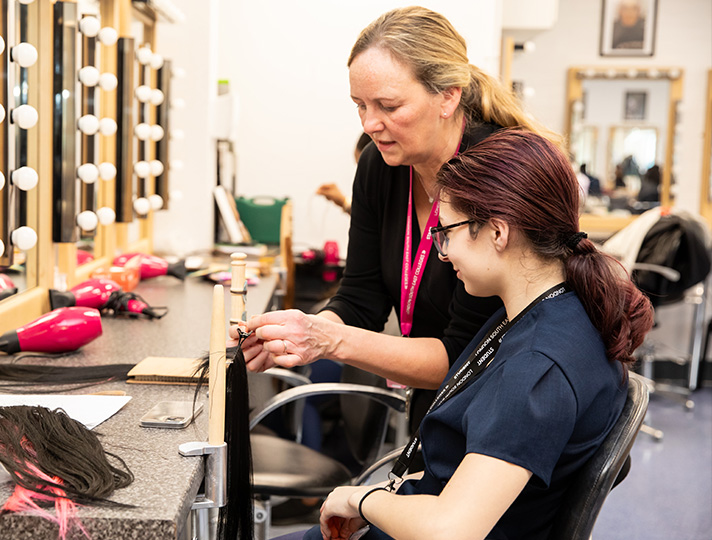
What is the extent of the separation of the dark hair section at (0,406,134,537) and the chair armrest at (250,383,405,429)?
65 cm

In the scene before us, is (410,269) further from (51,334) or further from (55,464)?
(55,464)

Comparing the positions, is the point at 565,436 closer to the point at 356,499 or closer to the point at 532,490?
the point at 532,490

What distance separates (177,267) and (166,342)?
1.06 meters

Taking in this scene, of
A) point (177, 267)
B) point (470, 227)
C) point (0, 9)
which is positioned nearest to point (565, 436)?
point (470, 227)

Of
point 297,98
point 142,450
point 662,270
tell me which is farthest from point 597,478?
point 297,98

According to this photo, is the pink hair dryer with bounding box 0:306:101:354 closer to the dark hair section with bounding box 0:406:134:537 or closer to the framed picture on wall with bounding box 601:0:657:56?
the dark hair section with bounding box 0:406:134:537

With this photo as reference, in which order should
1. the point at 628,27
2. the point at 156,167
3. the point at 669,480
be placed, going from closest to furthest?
the point at 156,167, the point at 669,480, the point at 628,27

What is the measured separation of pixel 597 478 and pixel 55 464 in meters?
0.72

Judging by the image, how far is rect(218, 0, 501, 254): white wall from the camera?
449 cm

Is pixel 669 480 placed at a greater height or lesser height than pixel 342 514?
lesser

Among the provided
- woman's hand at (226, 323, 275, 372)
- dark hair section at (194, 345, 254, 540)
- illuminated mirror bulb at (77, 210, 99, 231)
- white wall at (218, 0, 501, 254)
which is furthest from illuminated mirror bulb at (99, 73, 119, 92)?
white wall at (218, 0, 501, 254)

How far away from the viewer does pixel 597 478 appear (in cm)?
107

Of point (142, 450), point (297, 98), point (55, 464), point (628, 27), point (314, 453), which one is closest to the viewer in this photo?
point (55, 464)

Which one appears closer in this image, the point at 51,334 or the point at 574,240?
the point at 574,240
